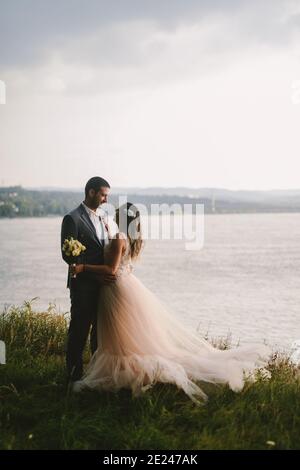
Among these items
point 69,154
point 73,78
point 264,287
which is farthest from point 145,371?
point 69,154

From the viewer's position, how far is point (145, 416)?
466 cm

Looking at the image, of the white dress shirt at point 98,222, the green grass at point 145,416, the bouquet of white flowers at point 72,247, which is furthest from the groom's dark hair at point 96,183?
the green grass at point 145,416

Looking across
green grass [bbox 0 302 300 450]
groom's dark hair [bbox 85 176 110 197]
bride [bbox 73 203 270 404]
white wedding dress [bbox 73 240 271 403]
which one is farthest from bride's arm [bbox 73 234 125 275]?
green grass [bbox 0 302 300 450]

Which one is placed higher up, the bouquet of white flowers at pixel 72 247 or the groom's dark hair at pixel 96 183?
the groom's dark hair at pixel 96 183

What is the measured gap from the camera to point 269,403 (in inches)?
192

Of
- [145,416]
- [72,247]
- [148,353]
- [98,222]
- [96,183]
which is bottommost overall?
[145,416]

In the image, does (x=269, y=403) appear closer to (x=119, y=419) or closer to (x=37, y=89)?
(x=119, y=419)

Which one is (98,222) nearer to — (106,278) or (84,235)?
(84,235)

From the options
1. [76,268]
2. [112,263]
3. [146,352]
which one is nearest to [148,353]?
[146,352]

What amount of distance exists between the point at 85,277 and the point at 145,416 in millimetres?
1517

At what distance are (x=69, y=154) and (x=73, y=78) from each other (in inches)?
385

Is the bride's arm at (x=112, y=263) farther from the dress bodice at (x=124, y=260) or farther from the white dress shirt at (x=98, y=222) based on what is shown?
the white dress shirt at (x=98, y=222)

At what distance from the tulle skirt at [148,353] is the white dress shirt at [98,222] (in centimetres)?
47

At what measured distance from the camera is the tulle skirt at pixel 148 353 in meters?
5.07
